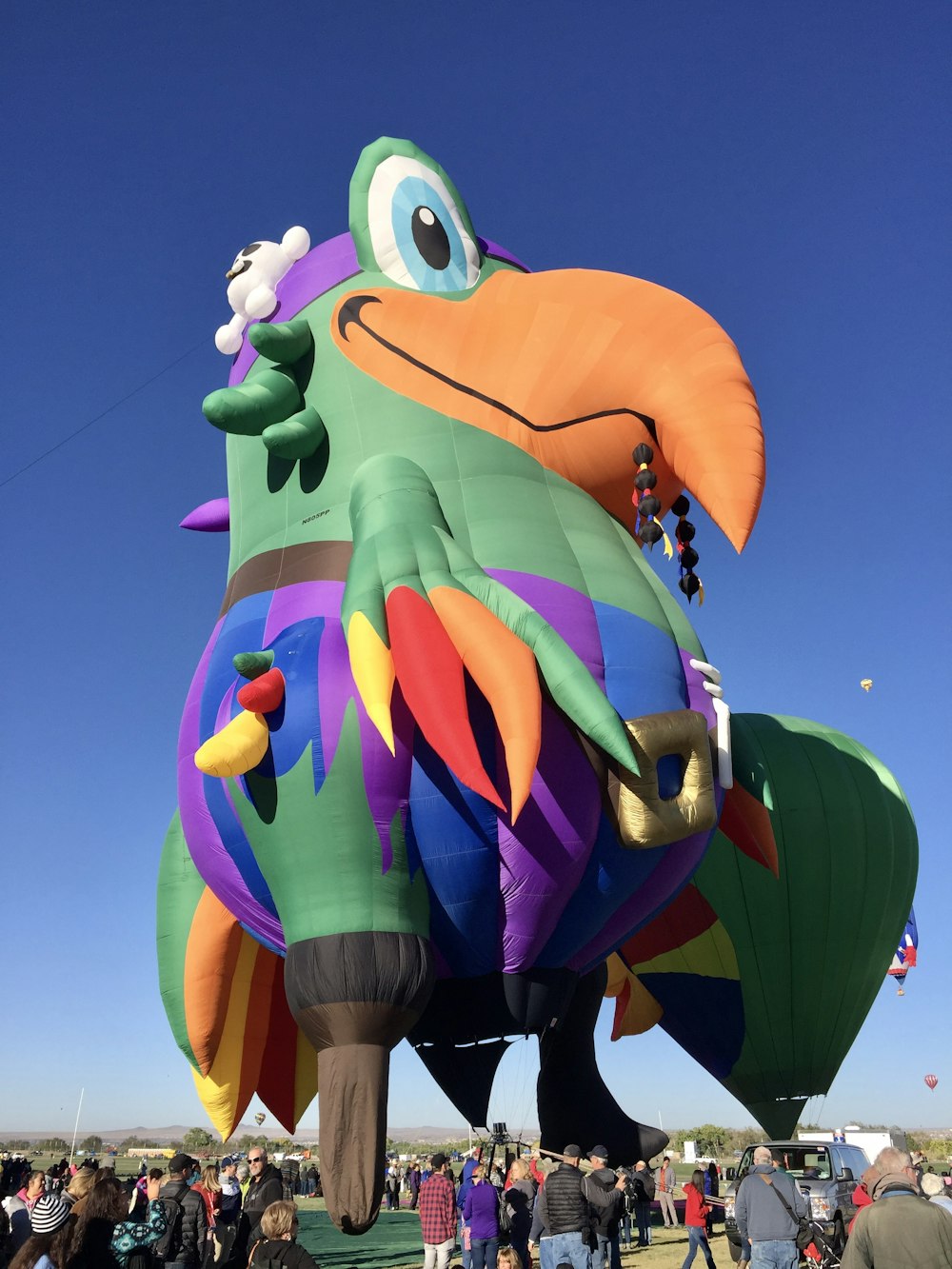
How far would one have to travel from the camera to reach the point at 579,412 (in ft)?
28.1

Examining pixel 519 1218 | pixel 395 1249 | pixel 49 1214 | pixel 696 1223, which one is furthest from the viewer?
pixel 395 1249

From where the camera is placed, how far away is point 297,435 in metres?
8.46

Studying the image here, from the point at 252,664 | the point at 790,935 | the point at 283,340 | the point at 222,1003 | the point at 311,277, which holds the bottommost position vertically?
the point at 222,1003

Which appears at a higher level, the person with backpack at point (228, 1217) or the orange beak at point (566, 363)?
the orange beak at point (566, 363)

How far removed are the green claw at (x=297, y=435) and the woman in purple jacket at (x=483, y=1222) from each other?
5.21m

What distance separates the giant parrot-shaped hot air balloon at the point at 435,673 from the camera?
→ 700cm

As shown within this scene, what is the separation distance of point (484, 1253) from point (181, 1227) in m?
2.42

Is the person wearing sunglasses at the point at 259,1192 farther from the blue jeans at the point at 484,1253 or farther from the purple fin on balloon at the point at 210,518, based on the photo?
the purple fin on balloon at the point at 210,518

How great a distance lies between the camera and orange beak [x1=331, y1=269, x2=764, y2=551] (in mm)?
8219

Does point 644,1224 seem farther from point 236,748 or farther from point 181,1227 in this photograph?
point 236,748

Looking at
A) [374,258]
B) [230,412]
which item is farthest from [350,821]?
[374,258]

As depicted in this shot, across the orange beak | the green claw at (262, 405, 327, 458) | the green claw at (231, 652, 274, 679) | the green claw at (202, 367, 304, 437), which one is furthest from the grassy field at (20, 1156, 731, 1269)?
the orange beak

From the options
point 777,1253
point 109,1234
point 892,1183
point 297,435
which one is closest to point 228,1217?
point 777,1253

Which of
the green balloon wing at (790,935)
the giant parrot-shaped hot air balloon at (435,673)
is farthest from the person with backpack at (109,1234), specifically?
the green balloon wing at (790,935)
